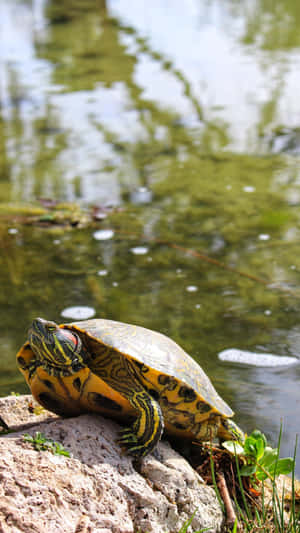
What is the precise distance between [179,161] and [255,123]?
127 centimetres

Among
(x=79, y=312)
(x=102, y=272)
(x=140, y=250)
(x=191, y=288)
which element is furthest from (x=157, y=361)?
(x=140, y=250)

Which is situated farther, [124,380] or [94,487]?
[124,380]

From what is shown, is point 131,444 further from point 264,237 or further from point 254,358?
point 264,237

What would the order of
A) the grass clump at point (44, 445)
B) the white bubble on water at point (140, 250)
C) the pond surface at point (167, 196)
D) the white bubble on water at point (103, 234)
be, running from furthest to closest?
1. the white bubble on water at point (103, 234)
2. the white bubble on water at point (140, 250)
3. the pond surface at point (167, 196)
4. the grass clump at point (44, 445)

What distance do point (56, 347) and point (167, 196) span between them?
335 centimetres

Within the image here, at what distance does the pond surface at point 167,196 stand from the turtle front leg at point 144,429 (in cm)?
85

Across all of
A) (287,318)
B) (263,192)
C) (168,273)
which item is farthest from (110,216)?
(287,318)

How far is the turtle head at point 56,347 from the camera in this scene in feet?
6.19

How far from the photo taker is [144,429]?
1875 mm

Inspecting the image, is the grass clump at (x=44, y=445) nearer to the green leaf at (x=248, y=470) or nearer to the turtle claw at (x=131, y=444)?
the turtle claw at (x=131, y=444)

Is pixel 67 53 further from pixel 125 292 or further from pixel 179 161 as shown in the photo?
pixel 125 292

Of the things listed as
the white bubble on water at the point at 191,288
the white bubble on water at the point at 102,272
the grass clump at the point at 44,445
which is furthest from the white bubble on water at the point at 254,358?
the grass clump at the point at 44,445

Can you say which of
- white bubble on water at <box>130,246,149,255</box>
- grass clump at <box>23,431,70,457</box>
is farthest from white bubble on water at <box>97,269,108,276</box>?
grass clump at <box>23,431,70,457</box>

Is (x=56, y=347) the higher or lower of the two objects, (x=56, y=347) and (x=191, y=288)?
the higher
